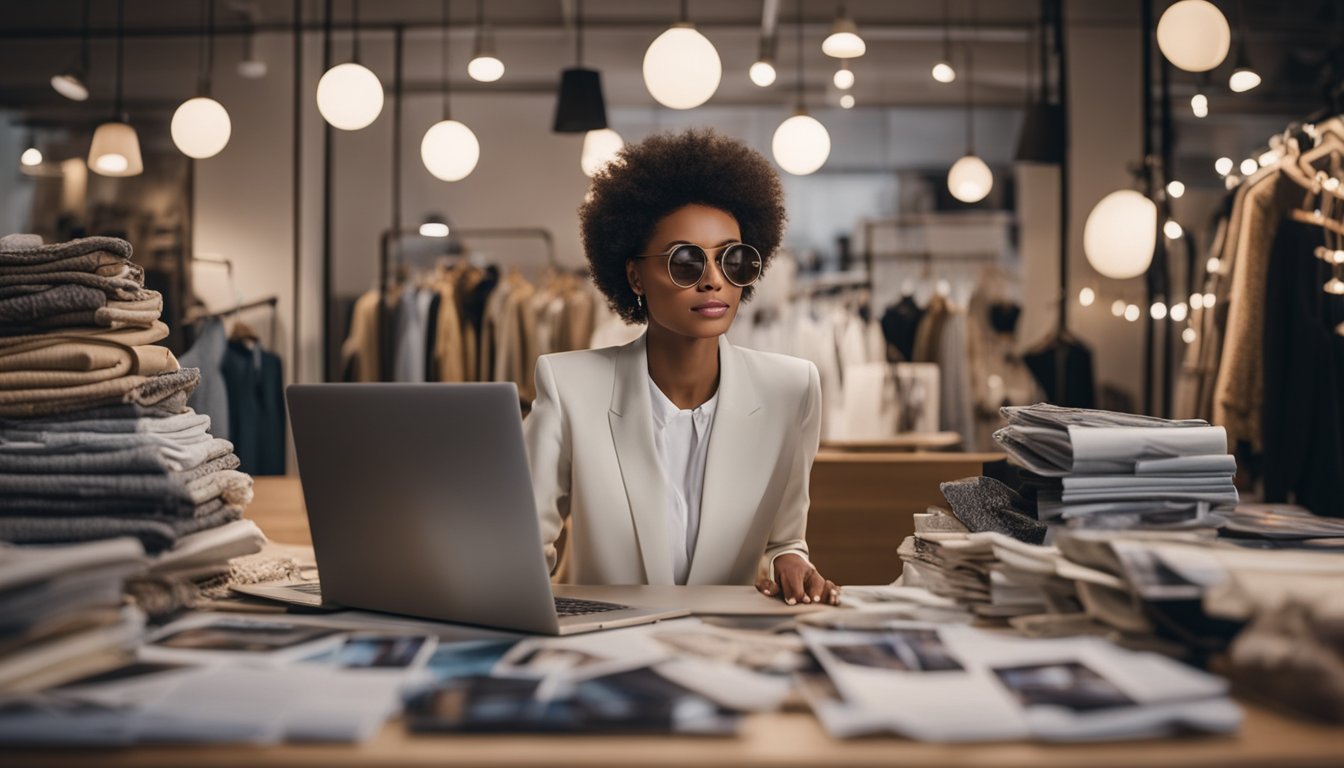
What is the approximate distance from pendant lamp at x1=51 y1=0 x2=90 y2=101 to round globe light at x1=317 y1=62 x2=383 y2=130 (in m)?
2.67

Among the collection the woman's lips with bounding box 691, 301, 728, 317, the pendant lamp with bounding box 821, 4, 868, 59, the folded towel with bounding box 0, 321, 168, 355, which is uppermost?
the pendant lamp with bounding box 821, 4, 868, 59

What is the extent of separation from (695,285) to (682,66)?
183cm

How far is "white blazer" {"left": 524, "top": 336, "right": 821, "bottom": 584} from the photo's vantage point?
188cm

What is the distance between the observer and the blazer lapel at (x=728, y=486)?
1877 mm

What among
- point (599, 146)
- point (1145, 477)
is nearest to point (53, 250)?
point (1145, 477)

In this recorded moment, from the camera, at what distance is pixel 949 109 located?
7273 mm

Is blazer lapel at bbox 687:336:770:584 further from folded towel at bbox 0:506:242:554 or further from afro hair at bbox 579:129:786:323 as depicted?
folded towel at bbox 0:506:242:554

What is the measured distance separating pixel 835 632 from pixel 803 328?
506cm

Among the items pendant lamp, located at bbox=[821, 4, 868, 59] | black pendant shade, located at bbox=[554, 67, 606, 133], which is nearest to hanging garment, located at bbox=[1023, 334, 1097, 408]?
pendant lamp, located at bbox=[821, 4, 868, 59]

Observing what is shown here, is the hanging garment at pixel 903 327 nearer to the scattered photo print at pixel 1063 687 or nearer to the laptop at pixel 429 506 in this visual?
the laptop at pixel 429 506

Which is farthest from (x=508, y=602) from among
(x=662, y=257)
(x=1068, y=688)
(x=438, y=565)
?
(x=662, y=257)

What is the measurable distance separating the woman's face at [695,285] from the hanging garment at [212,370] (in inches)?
126

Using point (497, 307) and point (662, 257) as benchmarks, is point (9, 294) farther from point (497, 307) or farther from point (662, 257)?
point (497, 307)

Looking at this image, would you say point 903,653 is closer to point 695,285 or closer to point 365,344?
point 695,285
